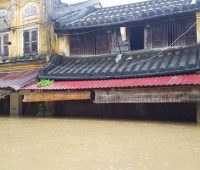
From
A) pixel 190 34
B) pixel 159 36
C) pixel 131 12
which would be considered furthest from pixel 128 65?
pixel 131 12

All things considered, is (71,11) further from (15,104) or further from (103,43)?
(15,104)

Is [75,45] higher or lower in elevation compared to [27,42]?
lower

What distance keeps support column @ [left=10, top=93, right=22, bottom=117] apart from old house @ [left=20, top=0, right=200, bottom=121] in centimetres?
176

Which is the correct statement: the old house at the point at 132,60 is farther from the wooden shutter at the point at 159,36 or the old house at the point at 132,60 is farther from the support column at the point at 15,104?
the support column at the point at 15,104

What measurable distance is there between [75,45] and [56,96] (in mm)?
4290

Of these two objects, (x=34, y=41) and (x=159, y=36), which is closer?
(x=159, y=36)

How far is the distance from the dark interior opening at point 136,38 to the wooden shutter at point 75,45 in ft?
8.75

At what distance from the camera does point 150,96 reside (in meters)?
10.9

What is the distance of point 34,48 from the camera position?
1688 cm

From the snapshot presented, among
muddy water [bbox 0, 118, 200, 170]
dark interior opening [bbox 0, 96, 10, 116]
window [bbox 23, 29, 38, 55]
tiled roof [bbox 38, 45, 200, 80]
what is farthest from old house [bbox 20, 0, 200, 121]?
dark interior opening [bbox 0, 96, 10, 116]

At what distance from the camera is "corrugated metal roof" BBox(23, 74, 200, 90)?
33.7 feet

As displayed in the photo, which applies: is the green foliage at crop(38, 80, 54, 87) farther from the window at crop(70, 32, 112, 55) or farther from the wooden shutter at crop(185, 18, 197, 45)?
the wooden shutter at crop(185, 18, 197, 45)

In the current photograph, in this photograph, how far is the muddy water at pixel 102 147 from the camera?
519 centimetres

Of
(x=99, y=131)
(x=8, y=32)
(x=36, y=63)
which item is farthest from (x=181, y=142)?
(x=8, y=32)
